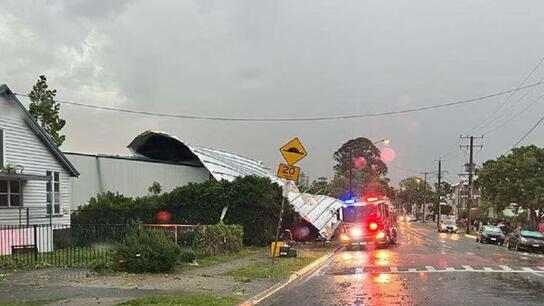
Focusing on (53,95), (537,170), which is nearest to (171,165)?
(53,95)

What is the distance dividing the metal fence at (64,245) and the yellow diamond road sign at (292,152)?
19.2 ft

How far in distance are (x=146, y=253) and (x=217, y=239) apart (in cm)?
718

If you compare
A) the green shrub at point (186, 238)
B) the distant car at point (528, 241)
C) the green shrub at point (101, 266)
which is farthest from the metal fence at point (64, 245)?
the distant car at point (528, 241)

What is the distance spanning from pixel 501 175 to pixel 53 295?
49519mm

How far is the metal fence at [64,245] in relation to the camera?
18.6 m

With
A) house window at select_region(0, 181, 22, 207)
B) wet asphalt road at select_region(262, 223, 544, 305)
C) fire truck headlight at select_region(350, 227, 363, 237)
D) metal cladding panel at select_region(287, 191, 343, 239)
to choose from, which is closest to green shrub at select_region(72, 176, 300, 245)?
metal cladding panel at select_region(287, 191, 343, 239)

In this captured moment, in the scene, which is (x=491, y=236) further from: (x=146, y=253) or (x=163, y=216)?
(x=146, y=253)

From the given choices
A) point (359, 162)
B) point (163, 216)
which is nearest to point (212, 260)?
point (163, 216)

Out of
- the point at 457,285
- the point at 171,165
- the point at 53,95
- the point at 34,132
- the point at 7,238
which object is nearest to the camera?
the point at 457,285

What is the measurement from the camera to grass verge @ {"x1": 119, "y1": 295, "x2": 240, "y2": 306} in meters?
10.8

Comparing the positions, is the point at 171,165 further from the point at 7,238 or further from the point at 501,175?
the point at 501,175

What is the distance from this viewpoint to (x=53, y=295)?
482 inches

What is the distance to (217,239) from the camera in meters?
23.5

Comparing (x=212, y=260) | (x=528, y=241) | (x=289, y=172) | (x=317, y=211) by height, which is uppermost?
(x=289, y=172)
